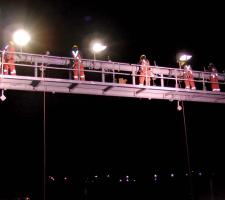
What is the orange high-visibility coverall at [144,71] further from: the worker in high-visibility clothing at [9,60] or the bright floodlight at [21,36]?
the worker in high-visibility clothing at [9,60]

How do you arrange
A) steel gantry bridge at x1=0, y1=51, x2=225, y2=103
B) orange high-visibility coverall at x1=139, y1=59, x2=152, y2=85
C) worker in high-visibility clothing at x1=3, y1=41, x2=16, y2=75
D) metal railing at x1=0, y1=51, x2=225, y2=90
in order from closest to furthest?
steel gantry bridge at x1=0, y1=51, x2=225, y2=103
worker in high-visibility clothing at x1=3, y1=41, x2=16, y2=75
metal railing at x1=0, y1=51, x2=225, y2=90
orange high-visibility coverall at x1=139, y1=59, x2=152, y2=85

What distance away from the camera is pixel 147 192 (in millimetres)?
57750

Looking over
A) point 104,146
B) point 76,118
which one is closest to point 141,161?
point 104,146

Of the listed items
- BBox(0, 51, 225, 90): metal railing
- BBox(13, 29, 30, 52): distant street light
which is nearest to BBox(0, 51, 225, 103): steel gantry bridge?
BBox(0, 51, 225, 90): metal railing

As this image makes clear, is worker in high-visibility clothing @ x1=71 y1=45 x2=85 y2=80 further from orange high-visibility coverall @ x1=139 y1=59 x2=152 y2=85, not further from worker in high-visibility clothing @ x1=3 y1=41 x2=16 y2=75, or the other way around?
orange high-visibility coverall @ x1=139 y1=59 x2=152 y2=85

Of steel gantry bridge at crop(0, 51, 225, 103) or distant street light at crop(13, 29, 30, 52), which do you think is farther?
distant street light at crop(13, 29, 30, 52)

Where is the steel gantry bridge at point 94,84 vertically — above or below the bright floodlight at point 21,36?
below

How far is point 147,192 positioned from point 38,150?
19.7 metres

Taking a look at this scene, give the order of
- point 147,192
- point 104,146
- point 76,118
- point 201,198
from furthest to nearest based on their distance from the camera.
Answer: point 147,192, point 104,146, point 201,198, point 76,118

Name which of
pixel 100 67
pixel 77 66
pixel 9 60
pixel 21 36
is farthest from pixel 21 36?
pixel 100 67

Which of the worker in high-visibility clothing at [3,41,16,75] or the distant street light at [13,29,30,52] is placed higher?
the distant street light at [13,29,30,52]

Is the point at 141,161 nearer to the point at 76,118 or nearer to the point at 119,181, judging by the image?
the point at 119,181

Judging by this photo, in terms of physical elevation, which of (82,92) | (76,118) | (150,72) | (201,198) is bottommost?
(201,198)

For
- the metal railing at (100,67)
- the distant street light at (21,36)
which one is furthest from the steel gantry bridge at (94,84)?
the distant street light at (21,36)
